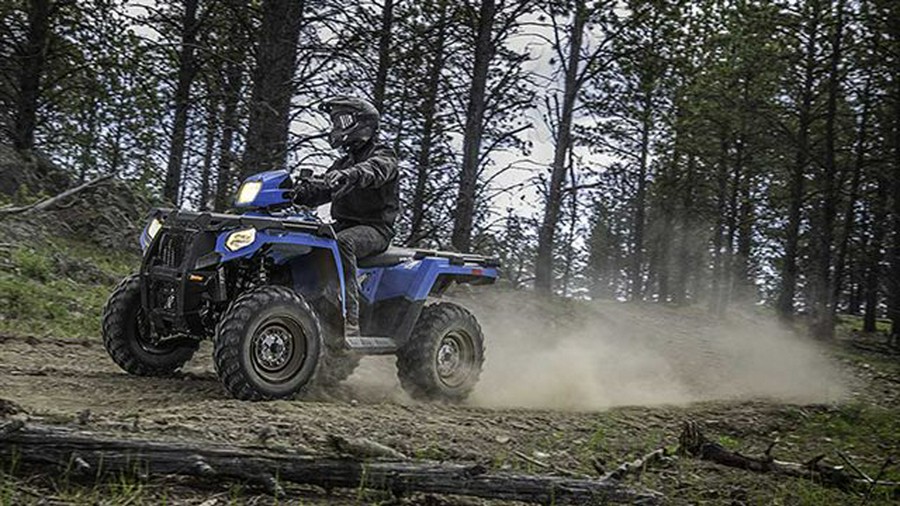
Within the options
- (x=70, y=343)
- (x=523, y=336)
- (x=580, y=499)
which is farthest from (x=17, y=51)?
(x=580, y=499)

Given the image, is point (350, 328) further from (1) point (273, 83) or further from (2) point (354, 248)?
(1) point (273, 83)

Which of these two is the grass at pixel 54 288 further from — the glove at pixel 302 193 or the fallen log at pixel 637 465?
the fallen log at pixel 637 465

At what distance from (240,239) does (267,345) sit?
82 cm

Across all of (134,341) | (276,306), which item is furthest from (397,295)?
(134,341)

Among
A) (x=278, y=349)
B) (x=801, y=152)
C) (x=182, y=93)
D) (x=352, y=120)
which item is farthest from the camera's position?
(x=801, y=152)

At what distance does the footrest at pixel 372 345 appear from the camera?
7158mm

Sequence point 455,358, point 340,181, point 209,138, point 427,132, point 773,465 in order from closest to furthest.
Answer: point 773,465
point 340,181
point 455,358
point 427,132
point 209,138

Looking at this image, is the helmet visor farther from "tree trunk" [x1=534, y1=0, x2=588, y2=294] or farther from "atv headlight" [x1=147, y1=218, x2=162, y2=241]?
"tree trunk" [x1=534, y1=0, x2=588, y2=294]

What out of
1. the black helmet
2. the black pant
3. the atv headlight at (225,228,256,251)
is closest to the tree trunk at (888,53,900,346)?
the black pant

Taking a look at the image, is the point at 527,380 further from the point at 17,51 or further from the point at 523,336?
the point at 17,51

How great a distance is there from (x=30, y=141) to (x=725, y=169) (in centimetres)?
2474

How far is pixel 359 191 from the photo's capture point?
25.5 ft

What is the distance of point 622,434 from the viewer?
7004mm

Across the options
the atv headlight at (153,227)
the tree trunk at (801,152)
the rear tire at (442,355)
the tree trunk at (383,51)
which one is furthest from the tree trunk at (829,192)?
the atv headlight at (153,227)
